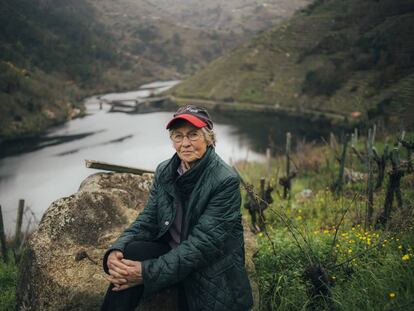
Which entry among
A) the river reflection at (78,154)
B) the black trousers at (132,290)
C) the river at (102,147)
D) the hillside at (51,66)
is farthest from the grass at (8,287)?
the hillside at (51,66)

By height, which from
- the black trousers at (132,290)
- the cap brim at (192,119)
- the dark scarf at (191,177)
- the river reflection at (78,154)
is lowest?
the river reflection at (78,154)

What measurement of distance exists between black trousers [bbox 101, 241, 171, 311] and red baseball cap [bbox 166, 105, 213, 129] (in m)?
0.88

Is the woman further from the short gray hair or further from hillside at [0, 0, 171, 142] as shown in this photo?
hillside at [0, 0, 171, 142]

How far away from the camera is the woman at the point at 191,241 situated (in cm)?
226

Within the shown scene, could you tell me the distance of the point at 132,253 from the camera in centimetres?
244

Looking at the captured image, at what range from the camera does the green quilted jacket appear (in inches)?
88.5

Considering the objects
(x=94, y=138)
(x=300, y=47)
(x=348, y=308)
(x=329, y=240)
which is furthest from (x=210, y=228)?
(x=300, y=47)

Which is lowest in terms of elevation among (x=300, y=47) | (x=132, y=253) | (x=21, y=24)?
(x=132, y=253)

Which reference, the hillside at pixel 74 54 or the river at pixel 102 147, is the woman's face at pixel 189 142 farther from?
the hillside at pixel 74 54

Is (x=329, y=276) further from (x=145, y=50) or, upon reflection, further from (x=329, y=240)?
(x=145, y=50)

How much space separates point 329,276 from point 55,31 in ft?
320

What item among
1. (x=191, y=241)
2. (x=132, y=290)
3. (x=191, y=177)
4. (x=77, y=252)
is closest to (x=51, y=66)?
(x=77, y=252)

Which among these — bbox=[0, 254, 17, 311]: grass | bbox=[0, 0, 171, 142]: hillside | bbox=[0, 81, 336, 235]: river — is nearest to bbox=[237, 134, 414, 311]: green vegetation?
bbox=[0, 254, 17, 311]: grass

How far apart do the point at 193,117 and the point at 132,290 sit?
1.26 m
